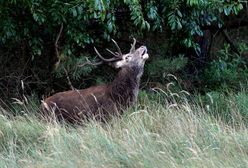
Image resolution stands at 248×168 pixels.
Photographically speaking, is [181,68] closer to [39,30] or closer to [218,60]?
[218,60]

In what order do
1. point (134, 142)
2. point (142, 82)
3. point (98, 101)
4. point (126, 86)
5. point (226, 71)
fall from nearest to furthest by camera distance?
point (134, 142) → point (98, 101) → point (126, 86) → point (142, 82) → point (226, 71)

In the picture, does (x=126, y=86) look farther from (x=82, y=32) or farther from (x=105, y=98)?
(x=82, y=32)

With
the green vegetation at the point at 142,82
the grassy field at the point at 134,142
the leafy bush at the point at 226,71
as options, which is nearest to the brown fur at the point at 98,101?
the green vegetation at the point at 142,82

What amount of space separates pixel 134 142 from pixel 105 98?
9.49 ft

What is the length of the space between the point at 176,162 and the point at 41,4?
4.84 m

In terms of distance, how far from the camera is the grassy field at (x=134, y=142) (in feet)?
21.8

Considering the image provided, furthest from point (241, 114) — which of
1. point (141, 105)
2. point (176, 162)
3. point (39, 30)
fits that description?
point (39, 30)

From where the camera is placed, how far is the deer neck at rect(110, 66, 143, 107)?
10.1m

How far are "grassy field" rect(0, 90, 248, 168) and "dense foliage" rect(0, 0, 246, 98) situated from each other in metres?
1.97

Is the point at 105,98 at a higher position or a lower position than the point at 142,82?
higher

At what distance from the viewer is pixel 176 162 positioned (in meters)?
6.54

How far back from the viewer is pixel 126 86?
1025 centimetres

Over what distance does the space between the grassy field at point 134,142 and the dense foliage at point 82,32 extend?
197 cm

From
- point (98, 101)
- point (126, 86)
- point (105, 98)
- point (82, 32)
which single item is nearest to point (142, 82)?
point (82, 32)
